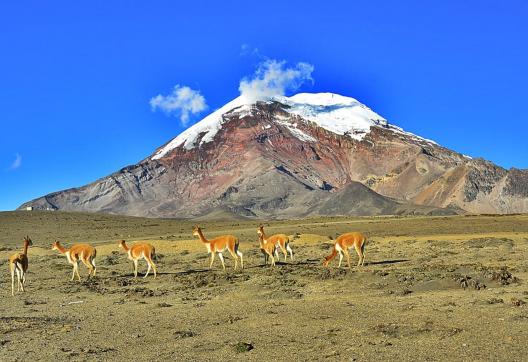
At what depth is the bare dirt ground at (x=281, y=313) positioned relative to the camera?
507 inches

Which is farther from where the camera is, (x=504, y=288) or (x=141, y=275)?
(x=141, y=275)

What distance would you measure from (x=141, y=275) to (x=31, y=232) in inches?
2100

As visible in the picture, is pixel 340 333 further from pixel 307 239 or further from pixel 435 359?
pixel 307 239

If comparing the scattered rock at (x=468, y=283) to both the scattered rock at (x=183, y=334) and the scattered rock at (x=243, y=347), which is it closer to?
the scattered rock at (x=243, y=347)

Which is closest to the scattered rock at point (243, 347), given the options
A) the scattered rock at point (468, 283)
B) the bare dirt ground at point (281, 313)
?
the bare dirt ground at point (281, 313)

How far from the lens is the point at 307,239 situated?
4759 centimetres

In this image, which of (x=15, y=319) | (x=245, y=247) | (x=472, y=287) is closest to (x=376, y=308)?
(x=472, y=287)

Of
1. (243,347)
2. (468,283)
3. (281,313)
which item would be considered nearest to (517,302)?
(468,283)

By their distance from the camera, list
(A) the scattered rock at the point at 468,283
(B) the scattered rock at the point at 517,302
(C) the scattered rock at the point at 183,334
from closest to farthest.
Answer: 1. (C) the scattered rock at the point at 183,334
2. (B) the scattered rock at the point at 517,302
3. (A) the scattered rock at the point at 468,283

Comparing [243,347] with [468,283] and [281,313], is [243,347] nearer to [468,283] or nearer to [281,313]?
[281,313]

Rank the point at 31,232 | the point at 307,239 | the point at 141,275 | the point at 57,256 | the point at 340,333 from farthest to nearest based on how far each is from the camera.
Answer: the point at 31,232
the point at 307,239
the point at 57,256
the point at 141,275
the point at 340,333

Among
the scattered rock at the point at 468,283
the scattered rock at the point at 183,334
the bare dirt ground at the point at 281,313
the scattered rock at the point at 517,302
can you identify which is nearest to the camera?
the bare dirt ground at the point at 281,313

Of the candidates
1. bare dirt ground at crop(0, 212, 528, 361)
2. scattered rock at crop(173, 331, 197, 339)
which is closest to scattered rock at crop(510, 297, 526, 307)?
bare dirt ground at crop(0, 212, 528, 361)

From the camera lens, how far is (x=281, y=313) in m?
17.2
